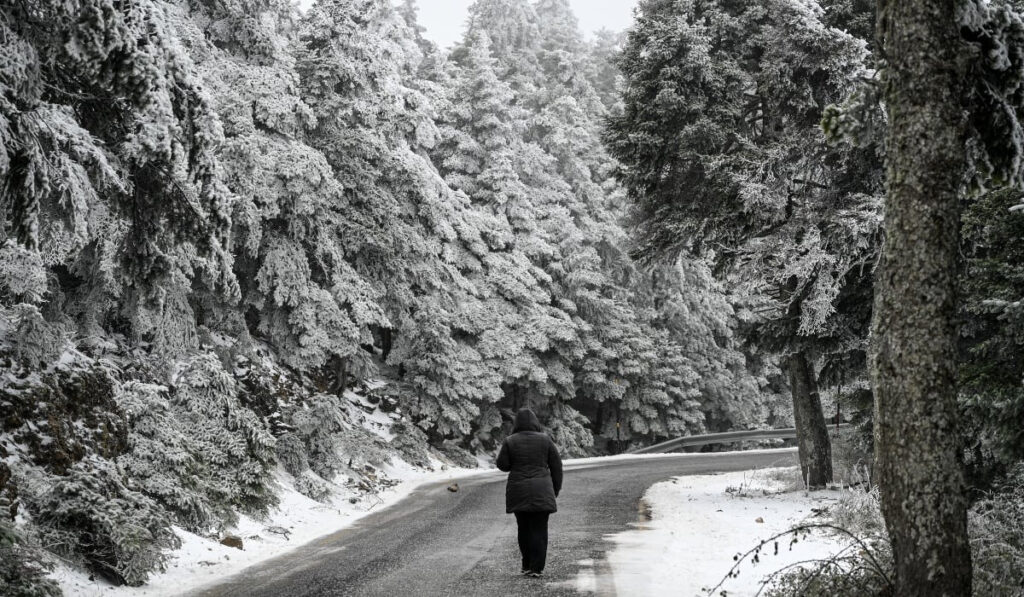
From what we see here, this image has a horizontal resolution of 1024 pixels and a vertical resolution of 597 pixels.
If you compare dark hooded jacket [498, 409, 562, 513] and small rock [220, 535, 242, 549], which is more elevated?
dark hooded jacket [498, 409, 562, 513]

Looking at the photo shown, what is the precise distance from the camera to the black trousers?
753cm

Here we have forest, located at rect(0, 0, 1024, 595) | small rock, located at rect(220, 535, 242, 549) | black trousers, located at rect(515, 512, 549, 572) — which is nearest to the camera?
forest, located at rect(0, 0, 1024, 595)

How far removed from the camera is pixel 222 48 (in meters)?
16.9

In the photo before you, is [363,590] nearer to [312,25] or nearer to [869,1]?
[869,1]

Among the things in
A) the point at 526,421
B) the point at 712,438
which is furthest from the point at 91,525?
the point at 712,438

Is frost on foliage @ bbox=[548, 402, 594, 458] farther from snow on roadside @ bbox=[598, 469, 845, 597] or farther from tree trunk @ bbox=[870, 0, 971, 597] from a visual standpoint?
tree trunk @ bbox=[870, 0, 971, 597]

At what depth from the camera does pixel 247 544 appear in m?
9.54

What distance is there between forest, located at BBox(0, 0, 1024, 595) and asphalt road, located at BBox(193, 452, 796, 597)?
1300 mm

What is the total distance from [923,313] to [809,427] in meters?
10.4

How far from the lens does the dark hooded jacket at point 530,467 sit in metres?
7.73

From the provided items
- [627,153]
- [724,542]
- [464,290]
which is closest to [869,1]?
[627,153]

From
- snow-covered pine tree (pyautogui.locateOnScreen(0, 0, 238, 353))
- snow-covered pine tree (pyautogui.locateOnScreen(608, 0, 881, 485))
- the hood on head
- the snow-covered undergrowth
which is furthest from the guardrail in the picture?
snow-covered pine tree (pyautogui.locateOnScreen(0, 0, 238, 353))

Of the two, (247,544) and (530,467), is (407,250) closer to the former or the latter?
(247,544)

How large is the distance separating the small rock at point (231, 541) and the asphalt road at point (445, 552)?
0.69 metres
